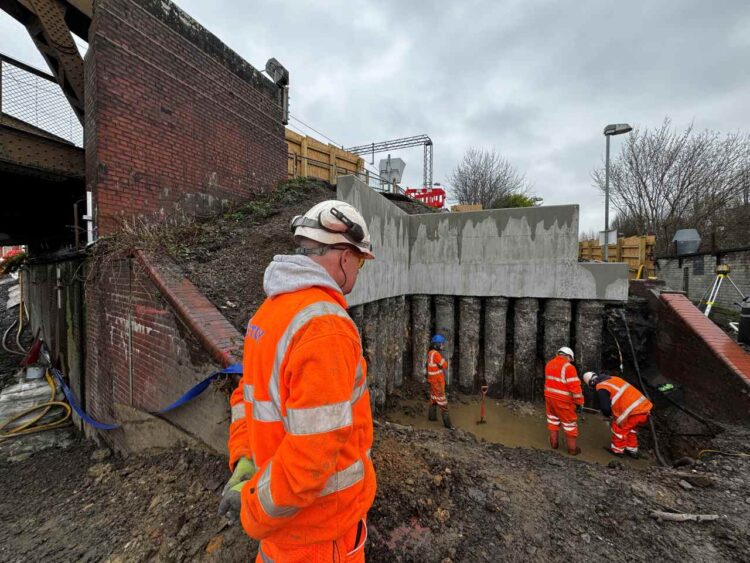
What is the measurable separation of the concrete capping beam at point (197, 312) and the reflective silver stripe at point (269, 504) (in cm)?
193

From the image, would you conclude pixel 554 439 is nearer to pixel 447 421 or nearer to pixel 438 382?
pixel 447 421

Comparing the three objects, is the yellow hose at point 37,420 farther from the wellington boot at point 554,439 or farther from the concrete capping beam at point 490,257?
the wellington boot at point 554,439

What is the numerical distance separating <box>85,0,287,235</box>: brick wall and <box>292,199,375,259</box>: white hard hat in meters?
5.08

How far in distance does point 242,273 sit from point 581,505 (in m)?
4.88

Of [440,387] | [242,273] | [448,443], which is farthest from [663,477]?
[242,273]

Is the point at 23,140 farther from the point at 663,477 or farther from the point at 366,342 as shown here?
the point at 663,477

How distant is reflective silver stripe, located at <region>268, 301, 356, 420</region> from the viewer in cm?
121

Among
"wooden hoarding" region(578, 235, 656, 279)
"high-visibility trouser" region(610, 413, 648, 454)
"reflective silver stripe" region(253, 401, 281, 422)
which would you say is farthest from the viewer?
"wooden hoarding" region(578, 235, 656, 279)

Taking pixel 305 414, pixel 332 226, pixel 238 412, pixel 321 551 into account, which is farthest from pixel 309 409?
pixel 238 412

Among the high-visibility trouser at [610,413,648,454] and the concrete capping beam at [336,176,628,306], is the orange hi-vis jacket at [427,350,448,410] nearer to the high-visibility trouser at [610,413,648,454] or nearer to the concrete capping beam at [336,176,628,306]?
the concrete capping beam at [336,176,628,306]

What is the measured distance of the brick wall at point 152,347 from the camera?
328cm

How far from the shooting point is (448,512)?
2.55 m

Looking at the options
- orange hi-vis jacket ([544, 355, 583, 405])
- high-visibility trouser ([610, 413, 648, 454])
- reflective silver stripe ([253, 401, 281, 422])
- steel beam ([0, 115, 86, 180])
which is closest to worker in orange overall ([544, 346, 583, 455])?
orange hi-vis jacket ([544, 355, 583, 405])

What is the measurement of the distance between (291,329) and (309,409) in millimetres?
290
